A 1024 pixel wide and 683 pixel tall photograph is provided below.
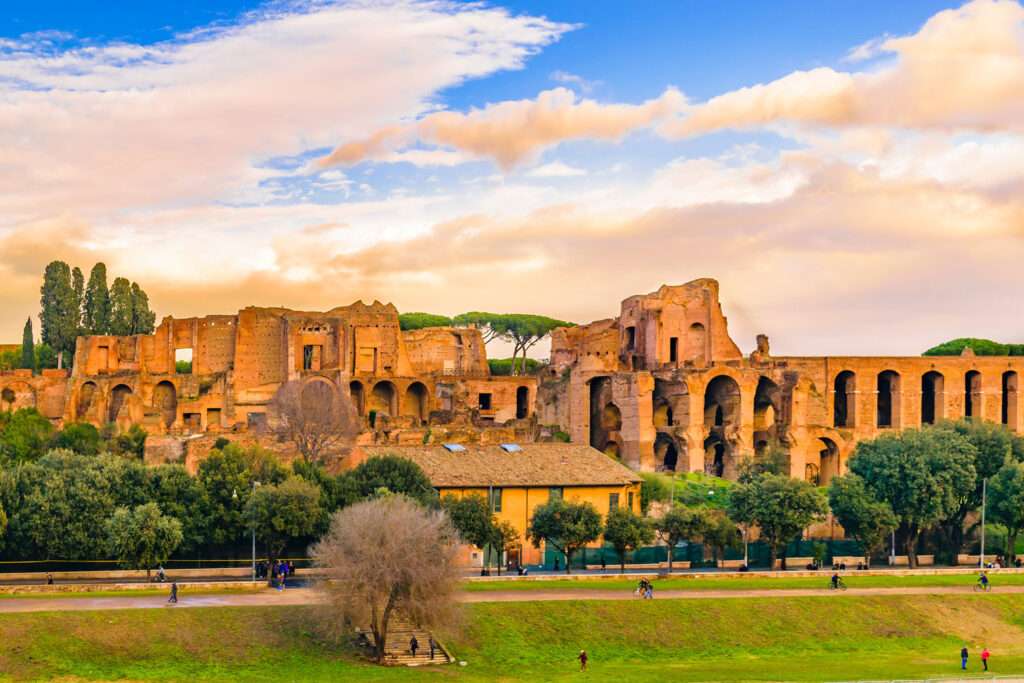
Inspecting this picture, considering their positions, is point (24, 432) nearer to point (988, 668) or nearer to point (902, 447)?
point (902, 447)

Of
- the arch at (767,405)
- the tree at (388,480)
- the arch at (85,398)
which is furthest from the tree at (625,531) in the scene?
the arch at (85,398)

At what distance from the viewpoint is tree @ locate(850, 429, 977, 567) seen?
57.6 metres

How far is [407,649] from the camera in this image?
41.9 meters

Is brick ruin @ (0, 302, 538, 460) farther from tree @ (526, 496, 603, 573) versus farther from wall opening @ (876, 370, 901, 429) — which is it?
tree @ (526, 496, 603, 573)

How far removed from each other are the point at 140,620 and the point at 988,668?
24795mm

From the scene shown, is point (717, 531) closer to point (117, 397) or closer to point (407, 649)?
point (407, 649)

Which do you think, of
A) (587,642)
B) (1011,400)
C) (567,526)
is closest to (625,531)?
(567,526)

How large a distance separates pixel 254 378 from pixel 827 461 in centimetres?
3371

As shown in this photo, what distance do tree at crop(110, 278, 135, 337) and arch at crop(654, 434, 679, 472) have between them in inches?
1329

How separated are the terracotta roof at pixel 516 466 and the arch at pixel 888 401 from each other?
26.9 m

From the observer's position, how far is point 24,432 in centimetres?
6988

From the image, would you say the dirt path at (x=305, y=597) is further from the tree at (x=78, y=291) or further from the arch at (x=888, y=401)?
the tree at (x=78, y=291)

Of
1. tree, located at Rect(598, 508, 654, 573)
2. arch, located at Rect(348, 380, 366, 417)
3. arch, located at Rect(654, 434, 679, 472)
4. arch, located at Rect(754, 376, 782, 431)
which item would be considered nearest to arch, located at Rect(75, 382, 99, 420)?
arch, located at Rect(348, 380, 366, 417)

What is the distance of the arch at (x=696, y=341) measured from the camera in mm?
81625
